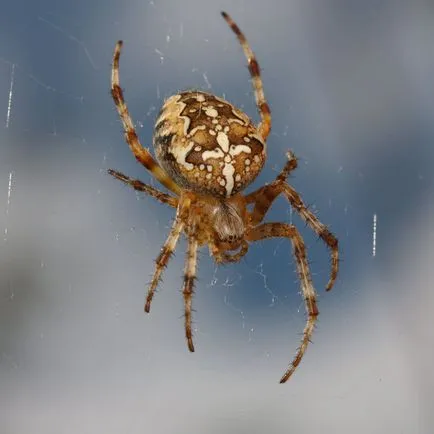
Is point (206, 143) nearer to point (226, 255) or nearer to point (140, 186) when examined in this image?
point (140, 186)

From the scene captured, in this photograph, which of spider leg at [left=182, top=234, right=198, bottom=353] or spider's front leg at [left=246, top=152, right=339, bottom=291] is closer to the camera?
spider leg at [left=182, top=234, right=198, bottom=353]

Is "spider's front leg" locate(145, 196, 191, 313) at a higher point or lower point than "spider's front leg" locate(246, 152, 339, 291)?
lower

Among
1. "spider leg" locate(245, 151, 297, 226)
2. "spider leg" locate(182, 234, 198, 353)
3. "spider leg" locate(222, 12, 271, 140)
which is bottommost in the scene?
"spider leg" locate(182, 234, 198, 353)

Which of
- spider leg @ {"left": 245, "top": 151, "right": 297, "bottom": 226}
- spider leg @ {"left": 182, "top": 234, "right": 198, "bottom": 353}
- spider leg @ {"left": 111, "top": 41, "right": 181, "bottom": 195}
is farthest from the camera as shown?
spider leg @ {"left": 245, "top": 151, "right": 297, "bottom": 226}

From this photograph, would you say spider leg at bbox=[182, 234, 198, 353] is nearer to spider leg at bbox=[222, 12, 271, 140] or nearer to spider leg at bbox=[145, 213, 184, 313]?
spider leg at bbox=[145, 213, 184, 313]

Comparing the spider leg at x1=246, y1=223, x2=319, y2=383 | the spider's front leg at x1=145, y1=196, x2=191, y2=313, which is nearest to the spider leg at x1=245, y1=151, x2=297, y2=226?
the spider leg at x1=246, y1=223, x2=319, y2=383

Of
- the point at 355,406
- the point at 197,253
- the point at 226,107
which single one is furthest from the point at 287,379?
the point at 355,406

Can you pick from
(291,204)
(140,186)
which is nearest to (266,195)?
(291,204)

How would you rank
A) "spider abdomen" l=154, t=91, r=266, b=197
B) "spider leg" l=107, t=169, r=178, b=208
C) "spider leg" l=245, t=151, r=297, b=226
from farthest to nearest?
"spider leg" l=245, t=151, r=297, b=226
"spider leg" l=107, t=169, r=178, b=208
"spider abdomen" l=154, t=91, r=266, b=197

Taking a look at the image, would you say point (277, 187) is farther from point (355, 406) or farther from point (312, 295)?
point (355, 406)
